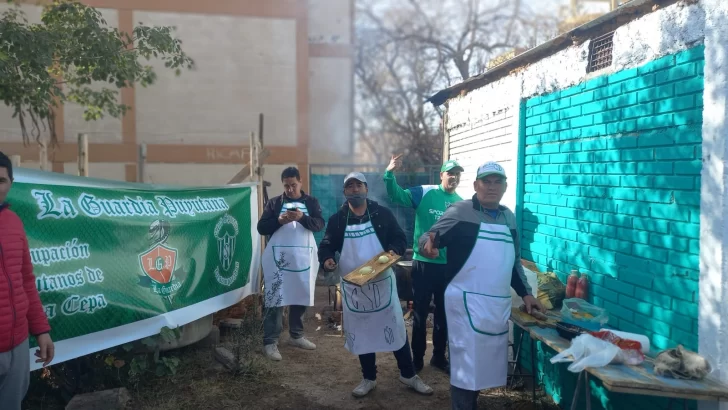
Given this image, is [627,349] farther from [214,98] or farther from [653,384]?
[214,98]

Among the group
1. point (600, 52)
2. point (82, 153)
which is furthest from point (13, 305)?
point (600, 52)

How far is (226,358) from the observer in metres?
5.19

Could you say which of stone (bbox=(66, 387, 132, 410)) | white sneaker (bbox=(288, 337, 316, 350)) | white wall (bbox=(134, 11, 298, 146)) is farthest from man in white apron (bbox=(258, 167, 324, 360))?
white wall (bbox=(134, 11, 298, 146))

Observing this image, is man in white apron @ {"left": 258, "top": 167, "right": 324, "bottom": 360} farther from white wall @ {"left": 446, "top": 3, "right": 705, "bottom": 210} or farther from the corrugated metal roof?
the corrugated metal roof

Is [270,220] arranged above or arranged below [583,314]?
above

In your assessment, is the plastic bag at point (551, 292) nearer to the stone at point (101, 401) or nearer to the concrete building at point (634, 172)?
the concrete building at point (634, 172)

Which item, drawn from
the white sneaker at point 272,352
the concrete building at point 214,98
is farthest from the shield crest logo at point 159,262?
the concrete building at point 214,98

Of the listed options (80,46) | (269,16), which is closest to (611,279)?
(80,46)

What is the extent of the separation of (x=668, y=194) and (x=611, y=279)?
80cm

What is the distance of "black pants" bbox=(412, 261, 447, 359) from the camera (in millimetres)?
5047

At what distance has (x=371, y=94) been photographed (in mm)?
18469

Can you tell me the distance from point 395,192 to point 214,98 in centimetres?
1438

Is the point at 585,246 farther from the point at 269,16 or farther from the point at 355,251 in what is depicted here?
the point at 269,16

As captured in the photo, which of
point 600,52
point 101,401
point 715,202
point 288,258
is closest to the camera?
point 715,202
